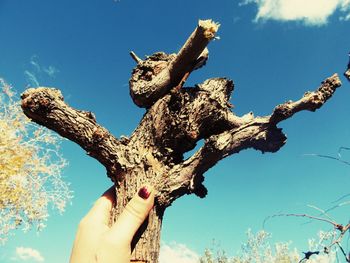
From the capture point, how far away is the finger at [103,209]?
3.25 meters

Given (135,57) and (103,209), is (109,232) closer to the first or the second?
(103,209)

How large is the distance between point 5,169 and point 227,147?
1318 centimetres

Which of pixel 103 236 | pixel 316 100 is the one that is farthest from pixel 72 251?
pixel 316 100

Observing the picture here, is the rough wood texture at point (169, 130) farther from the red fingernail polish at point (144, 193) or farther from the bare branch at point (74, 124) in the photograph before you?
the red fingernail polish at point (144, 193)

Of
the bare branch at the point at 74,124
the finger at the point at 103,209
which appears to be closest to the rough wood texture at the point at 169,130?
the bare branch at the point at 74,124

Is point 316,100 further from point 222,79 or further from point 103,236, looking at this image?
point 103,236

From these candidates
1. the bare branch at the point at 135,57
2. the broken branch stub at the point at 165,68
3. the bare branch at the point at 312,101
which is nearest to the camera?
the broken branch stub at the point at 165,68

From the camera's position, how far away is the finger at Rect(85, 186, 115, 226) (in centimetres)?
325

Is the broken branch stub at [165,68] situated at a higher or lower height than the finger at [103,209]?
higher

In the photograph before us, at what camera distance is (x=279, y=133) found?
175 inches

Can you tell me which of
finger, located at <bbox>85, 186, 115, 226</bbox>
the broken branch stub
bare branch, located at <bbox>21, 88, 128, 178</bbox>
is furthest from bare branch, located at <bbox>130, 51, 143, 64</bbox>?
finger, located at <bbox>85, 186, 115, 226</bbox>

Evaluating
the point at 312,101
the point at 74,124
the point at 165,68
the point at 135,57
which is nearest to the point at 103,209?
the point at 74,124

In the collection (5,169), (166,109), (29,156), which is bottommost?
(166,109)

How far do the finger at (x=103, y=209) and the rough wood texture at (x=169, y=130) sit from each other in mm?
119
